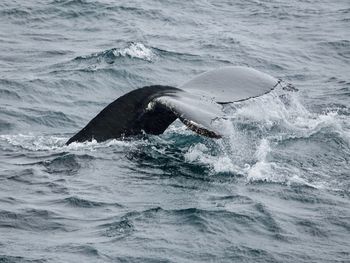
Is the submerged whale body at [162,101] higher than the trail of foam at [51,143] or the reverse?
higher

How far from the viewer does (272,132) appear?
11805 mm

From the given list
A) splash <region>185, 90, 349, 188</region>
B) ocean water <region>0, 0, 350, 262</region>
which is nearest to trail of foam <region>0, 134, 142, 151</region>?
ocean water <region>0, 0, 350, 262</region>

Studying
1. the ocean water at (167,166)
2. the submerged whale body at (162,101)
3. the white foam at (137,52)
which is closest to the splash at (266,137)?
the ocean water at (167,166)

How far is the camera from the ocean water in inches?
312

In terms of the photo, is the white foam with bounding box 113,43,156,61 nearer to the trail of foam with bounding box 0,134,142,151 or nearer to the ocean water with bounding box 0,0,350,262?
the ocean water with bounding box 0,0,350,262

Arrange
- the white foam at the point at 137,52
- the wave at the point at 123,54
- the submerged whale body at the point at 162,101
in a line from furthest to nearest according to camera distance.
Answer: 1. the white foam at the point at 137,52
2. the wave at the point at 123,54
3. the submerged whale body at the point at 162,101

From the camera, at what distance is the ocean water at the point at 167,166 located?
26.0 ft

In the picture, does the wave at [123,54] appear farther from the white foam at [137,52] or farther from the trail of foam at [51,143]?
the trail of foam at [51,143]

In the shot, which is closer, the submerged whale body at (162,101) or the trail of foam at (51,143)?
the submerged whale body at (162,101)

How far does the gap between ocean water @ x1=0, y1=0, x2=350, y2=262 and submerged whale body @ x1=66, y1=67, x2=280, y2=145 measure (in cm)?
26

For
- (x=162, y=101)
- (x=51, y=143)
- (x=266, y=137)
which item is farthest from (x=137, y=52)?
(x=162, y=101)

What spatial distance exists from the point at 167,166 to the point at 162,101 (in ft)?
3.76

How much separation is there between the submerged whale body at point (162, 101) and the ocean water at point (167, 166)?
0.85ft

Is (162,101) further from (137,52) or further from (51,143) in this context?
(137,52)
